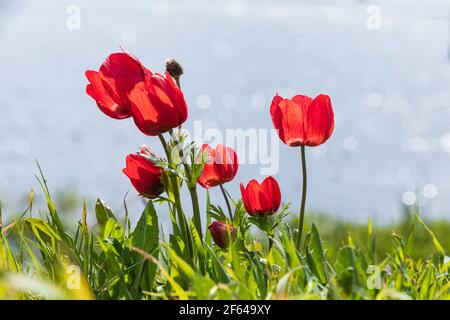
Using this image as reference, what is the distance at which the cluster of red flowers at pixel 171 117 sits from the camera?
38.7 inches

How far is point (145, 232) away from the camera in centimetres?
110

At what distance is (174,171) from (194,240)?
18cm

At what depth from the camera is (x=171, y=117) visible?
3.26 ft

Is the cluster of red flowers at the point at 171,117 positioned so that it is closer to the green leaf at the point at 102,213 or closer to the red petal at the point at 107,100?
the red petal at the point at 107,100

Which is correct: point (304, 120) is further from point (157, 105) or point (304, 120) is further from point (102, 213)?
point (102, 213)

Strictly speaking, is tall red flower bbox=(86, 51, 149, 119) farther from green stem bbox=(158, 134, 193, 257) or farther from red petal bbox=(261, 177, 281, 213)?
red petal bbox=(261, 177, 281, 213)

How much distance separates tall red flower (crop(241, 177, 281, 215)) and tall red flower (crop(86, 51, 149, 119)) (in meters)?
0.21

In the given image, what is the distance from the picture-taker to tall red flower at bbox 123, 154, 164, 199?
1.06 meters

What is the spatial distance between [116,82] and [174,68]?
0.31 feet

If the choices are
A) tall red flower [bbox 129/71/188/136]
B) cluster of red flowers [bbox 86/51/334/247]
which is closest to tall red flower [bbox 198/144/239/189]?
cluster of red flowers [bbox 86/51/334/247]

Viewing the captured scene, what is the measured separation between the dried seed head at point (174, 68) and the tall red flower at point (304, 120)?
0.48 ft

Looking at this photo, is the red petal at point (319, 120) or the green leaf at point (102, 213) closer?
the red petal at point (319, 120)

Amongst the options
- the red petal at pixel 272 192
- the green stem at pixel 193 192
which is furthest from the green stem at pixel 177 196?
the red petal at pixel 272 192

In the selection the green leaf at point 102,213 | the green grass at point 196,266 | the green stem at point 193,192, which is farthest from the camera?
the green leaf at point 102,213
